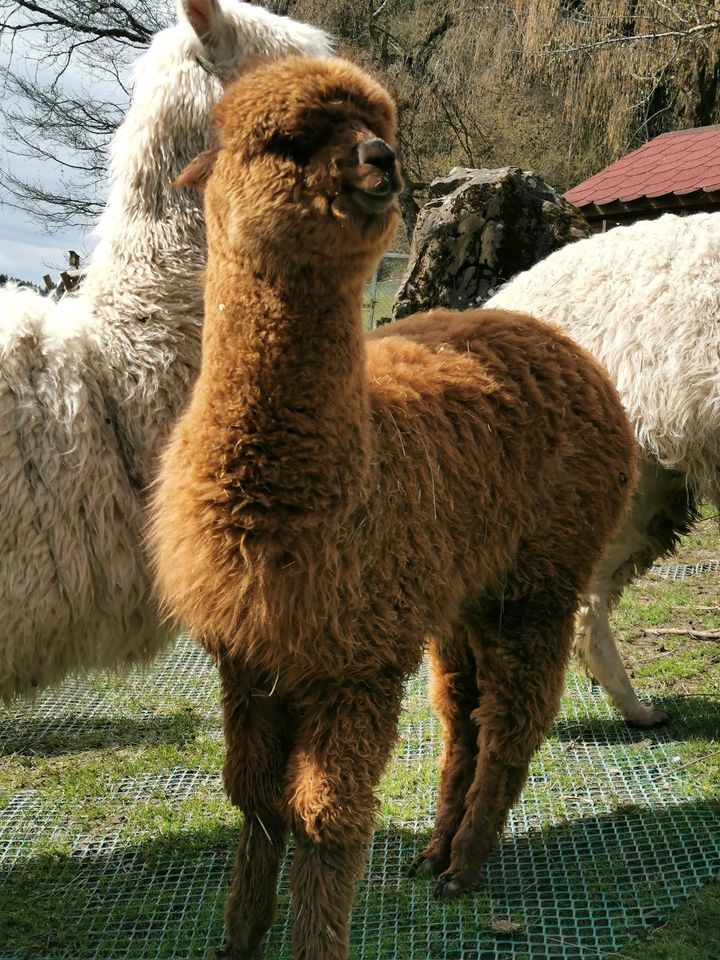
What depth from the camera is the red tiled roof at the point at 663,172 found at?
778 cm

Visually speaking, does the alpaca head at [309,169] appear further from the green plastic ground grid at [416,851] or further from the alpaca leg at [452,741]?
the green plastic ground grid at [416,851]

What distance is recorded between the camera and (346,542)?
204 centimetres

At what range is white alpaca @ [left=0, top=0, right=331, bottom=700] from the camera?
2547mm

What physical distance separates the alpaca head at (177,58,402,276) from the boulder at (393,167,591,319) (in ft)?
14.1

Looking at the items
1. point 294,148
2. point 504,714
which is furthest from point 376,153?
point 504,714

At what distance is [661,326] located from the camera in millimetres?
3541

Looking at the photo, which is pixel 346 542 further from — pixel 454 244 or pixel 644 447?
pixel 454 244

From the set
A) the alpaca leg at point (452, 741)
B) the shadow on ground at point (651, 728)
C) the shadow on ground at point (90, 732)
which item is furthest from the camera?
the shadow on ground at point (90, 732)

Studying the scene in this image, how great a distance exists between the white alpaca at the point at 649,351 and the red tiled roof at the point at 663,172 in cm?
414

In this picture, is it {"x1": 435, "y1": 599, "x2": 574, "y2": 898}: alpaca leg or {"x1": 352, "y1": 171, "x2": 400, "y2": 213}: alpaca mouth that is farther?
{"x1": 435, "y1": 599, "x2": 574, "y2": 898}: alpaca leg

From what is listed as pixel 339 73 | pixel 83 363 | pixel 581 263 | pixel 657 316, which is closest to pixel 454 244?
pixel 581 263

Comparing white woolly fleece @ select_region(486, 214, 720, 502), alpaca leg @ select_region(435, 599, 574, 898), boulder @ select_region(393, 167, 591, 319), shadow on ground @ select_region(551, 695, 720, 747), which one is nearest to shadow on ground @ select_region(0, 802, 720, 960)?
alpaca leg @ select_region(435, 599, 574, 898)

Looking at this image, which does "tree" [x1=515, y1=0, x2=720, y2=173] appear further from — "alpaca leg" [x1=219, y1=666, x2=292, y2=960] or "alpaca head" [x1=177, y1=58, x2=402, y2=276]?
"alpaca leg" [x1=219, y1=666, x2=292, y2=960]

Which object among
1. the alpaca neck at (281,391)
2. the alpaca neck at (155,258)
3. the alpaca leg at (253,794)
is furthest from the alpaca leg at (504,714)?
the alpaca neck at (155,258)
